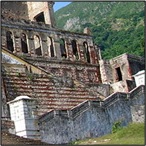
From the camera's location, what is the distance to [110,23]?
101500 mm

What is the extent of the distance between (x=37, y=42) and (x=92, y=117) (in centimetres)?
2062

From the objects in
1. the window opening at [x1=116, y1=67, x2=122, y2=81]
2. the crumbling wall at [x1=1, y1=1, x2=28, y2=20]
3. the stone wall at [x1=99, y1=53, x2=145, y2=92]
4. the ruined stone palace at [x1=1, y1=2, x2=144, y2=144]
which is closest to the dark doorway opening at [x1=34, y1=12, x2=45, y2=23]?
the ruined stone palace at [x1=1, y1=2, x2=144, y2=144]

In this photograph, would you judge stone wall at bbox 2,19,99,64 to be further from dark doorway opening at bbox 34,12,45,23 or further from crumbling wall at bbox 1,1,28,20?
crumbling wall at bbox 1,1,28,20

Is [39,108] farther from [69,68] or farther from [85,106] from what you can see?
[69,68]

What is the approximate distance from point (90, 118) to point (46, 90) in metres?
5.13

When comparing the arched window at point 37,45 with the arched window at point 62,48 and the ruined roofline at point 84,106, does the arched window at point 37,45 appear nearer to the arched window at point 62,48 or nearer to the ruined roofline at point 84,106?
the arched window at point 62,48

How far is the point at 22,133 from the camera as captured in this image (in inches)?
789

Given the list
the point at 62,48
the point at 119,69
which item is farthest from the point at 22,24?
the point at 119,69

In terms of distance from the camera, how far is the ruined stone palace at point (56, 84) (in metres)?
21.2

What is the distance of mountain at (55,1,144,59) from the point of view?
75.4 metres

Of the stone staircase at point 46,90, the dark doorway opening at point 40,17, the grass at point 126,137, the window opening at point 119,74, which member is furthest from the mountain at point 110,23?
the grass at point 126,137

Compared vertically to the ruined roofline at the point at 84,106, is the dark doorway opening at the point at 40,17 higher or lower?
higher

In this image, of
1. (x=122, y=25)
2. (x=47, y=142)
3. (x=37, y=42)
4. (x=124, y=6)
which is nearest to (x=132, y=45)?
(x=122, y=25)

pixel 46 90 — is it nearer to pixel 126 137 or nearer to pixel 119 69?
pixel 126 137
